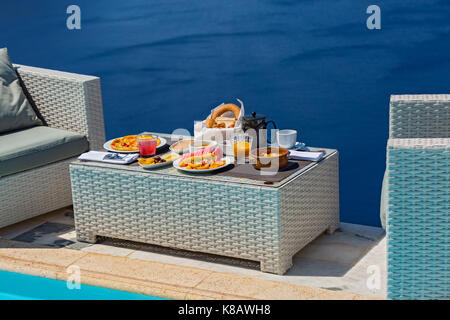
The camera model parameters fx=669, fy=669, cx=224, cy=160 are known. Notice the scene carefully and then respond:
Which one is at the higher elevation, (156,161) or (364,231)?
(156,161)

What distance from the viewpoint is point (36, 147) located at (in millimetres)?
3439

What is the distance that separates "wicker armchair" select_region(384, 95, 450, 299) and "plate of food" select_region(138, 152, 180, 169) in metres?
1.14

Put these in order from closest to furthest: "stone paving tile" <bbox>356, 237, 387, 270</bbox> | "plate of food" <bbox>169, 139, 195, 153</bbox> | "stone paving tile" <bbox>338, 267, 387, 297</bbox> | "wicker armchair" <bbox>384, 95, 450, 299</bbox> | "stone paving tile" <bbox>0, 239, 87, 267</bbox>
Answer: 1. "wicker armchair" <bbox>384, 95, 450, 299</bbox>
2. "stone paving tile" <bbox>338, 267, 387, 297</bbox>
3. "stone paving tile" <bbox>356, 237, 387, 270</bbox>
4. "stone paving tile" <bbox>0, 239, 87, 267</bbox>
5. "plate of food" <bbox>169, 139, 195, 153</bbox>

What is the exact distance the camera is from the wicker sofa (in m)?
3.40

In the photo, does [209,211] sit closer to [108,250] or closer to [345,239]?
[108,250]

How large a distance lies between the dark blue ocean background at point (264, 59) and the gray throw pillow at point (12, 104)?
1928mm

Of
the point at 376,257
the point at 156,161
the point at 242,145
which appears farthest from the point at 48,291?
the point at 376,257

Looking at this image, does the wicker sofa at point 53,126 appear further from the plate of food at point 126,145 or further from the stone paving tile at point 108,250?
the stone paving tile at point 108,250

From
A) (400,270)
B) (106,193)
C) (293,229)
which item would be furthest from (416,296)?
(106,193)

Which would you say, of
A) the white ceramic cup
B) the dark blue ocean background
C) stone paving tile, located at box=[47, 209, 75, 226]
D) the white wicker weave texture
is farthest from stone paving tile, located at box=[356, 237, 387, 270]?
stone paving tile, located at box=[47, 209, 75, 226]

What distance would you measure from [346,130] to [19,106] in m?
3.10

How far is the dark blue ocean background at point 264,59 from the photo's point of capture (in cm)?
614

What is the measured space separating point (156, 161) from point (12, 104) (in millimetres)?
1124

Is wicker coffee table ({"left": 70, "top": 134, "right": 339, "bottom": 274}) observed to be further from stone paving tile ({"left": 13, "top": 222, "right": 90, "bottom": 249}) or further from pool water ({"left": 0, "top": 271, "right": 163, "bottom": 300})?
pool water ({"left": 0, "top": 271, "right": 163, "bottom": 300})
